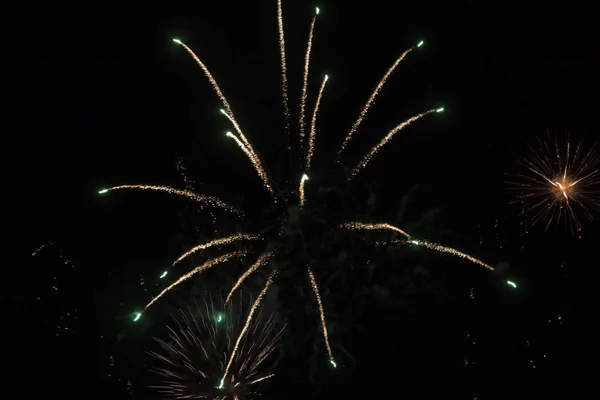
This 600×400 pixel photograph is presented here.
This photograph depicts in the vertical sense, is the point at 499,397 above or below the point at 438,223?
below

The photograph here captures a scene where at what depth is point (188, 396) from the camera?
9820 mm

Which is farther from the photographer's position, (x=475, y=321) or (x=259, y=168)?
(x=475, y=321)

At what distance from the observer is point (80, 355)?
13.7 m

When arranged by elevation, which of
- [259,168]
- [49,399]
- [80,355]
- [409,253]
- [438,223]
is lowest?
[49,399]

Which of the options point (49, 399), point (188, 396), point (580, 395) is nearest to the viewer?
point (188, 396)

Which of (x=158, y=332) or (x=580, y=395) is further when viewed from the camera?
(x=158, y=332)

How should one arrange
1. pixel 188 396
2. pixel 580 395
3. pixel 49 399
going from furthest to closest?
pixel 49 399 < pixel 580 395 < pixel 188 396

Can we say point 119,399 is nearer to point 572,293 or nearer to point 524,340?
point 524,340

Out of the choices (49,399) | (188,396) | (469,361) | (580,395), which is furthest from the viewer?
(49,399)

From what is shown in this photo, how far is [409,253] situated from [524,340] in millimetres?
3551

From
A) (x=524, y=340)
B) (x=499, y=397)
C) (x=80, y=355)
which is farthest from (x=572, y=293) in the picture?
(x=80, y=355)

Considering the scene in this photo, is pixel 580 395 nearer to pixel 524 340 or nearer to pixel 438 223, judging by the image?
pixel 524 340

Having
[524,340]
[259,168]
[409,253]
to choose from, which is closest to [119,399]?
[259,168]

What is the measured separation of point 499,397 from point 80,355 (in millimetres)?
10714
